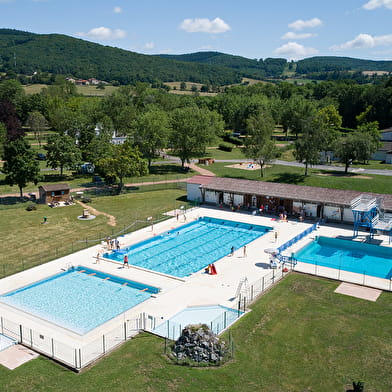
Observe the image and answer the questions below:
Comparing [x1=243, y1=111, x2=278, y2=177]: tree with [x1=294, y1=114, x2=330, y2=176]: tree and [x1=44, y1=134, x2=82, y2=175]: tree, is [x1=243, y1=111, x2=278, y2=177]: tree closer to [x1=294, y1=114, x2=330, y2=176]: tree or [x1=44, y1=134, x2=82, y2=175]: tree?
[x1=294, y1=114, x2=330, y2=176]: tree

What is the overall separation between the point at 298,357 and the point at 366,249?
20.1 metres

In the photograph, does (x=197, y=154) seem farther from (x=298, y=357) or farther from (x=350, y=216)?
(x=298, y=357)

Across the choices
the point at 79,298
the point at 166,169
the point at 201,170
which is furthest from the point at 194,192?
the point at 79,298

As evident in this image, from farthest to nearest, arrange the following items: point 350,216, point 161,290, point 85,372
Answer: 1. point 350,216
2. point 161,290
3. point 85,372

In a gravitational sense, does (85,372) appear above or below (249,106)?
below

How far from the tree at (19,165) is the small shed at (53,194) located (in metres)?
2.08

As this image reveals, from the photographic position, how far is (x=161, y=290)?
1131 inches

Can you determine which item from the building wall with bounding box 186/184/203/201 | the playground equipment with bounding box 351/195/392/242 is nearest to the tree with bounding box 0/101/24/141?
the building wall with bounding box 186/184/203/201

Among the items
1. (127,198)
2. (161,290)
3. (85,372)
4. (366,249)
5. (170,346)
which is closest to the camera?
(85,372)

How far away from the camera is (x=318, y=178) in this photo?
60.5 m

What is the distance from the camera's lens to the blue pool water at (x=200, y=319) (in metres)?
23.1

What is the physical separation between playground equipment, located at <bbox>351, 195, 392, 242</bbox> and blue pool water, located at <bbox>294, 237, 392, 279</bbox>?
2055 mm

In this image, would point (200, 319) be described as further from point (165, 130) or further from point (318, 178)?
point (165, 130)

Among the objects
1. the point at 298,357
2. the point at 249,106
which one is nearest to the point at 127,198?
the point at 298,357
